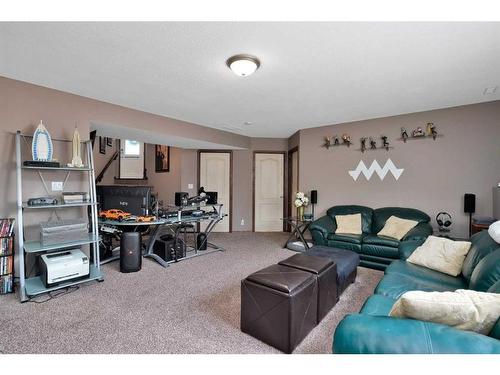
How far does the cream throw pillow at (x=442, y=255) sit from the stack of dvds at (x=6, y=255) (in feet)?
14.1

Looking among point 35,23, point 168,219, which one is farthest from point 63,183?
point 35,23

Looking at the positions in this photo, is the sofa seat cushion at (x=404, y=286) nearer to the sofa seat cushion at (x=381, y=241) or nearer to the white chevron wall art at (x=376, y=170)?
the sofa seat cushion at (x=381, y=241)

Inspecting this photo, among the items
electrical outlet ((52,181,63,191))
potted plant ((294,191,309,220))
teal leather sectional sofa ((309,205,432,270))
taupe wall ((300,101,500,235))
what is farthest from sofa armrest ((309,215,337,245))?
electrical outlet ((52,181,63,191))

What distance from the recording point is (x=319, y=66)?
92.4 inches

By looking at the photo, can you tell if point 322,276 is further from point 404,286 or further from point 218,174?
point 218,174

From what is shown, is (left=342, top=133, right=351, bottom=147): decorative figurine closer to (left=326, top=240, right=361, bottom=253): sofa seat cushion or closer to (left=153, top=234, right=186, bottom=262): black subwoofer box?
(left=326, top=240, right=361, bottom=253): sofa seat cushion

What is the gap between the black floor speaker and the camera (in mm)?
3229

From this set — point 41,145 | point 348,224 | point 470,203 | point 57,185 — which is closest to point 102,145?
point 57,185

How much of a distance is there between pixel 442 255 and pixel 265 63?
2594mm

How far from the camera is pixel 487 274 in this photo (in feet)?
5.41

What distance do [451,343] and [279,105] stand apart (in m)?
3.32
